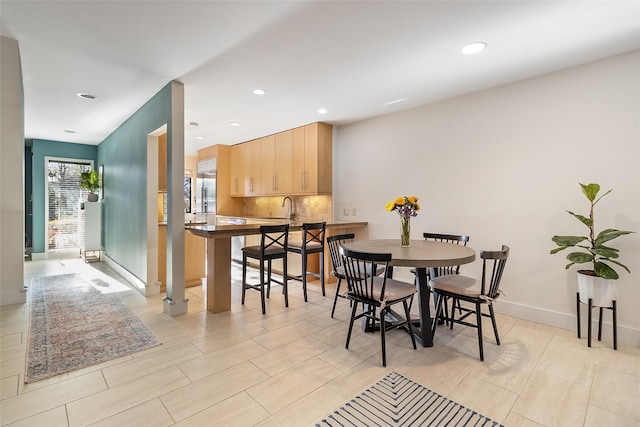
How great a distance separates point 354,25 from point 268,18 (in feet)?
2.04

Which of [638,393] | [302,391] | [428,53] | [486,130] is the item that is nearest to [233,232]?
[302,391]

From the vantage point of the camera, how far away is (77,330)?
279 centimetres

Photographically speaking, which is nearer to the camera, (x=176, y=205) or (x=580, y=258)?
(x=580, y=258)

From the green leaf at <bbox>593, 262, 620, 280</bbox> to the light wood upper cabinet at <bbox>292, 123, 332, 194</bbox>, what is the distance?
330 cm

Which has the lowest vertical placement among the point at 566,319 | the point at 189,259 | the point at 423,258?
the point at 566,319

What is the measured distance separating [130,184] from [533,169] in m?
5.27

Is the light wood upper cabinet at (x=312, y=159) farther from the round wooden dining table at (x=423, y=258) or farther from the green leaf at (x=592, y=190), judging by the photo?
the green leaf at (x=592, y=190)

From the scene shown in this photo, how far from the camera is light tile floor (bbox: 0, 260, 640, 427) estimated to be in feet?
5.56

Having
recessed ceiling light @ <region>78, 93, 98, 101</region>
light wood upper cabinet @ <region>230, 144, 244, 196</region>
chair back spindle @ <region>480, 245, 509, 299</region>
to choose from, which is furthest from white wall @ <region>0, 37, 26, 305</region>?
chair back spindle @ <region>480, 245, 509, 299</region>

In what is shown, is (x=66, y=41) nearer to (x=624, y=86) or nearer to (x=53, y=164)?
(x=624, y=86)

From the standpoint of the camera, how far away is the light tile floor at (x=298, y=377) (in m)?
1.69

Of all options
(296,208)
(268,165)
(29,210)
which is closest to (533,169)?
(296,208)

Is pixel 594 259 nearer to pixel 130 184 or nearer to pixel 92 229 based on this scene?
pixel 130 184

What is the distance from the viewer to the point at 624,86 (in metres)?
2.59
